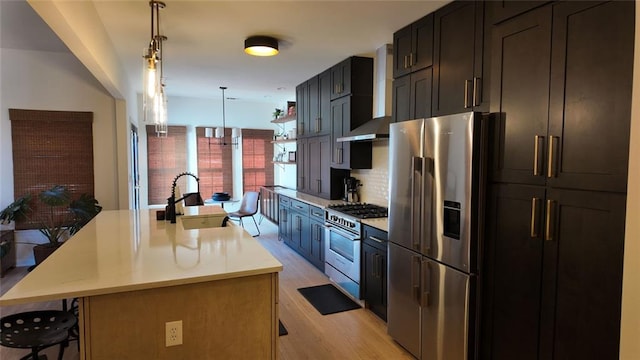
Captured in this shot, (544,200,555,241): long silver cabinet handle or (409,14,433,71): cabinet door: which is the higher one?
(409,14,433,71): cabinet door

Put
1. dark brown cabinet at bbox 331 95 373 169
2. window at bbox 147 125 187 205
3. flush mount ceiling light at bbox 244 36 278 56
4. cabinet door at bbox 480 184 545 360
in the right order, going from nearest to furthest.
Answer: cabinet door at bbox 480 184 545 360, flush mount ceiling light at bbox 244 36 278 56, dark brown cabinet at bbox 331 95 373 169, window at bbox 147 125 187 205

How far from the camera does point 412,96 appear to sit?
2.99 meters

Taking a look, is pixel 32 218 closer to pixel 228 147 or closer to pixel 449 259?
pixel 228 147

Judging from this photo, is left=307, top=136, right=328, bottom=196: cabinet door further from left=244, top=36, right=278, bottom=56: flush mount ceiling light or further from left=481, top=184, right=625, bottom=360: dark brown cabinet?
left=481, top=184, right=625, bottom=360: dark brown cabinet

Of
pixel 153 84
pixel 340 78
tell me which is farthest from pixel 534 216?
pixel 340 78

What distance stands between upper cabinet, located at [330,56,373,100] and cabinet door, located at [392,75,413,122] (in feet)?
3.58

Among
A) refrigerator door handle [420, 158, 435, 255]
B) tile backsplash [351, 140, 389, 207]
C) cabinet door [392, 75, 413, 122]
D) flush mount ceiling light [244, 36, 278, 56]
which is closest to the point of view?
refrigerator door handle [420, 158, 435, 255]

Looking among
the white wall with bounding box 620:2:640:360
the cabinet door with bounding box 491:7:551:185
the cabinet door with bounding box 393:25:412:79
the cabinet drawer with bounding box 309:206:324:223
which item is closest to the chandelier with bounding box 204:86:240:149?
the cabinet drawer with bounding box 309:206:324:223

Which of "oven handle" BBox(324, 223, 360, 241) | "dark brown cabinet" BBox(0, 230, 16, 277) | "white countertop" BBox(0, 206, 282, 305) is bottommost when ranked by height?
"dark brown cabinet" BBox(0, 230, 16, 277)

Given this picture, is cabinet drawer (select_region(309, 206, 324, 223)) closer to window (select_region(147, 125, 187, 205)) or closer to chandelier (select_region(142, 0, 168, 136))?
chandelier (select_region(142, 0, 168, 136))

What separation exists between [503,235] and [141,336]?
199 cm

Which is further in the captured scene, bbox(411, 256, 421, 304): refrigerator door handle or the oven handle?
the oven handle

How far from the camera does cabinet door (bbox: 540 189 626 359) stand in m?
1.57

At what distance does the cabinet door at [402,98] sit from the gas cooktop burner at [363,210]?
983 millimetres
